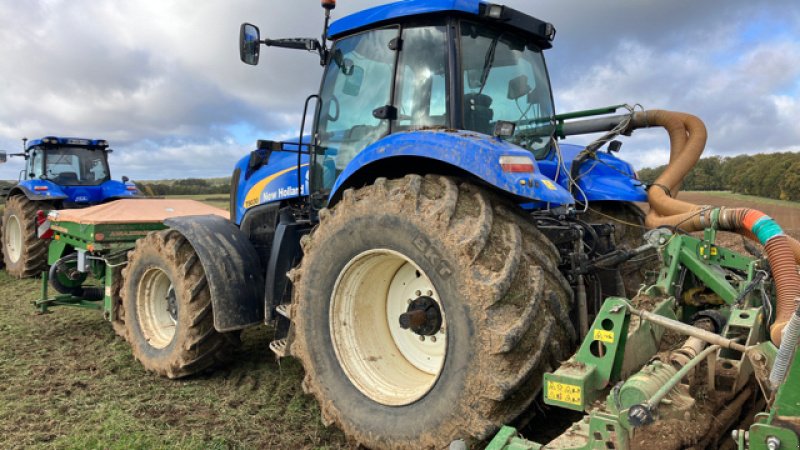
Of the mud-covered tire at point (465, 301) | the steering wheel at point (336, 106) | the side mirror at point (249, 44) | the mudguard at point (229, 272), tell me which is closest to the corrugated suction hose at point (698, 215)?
the mud-covered tire at point (465, 301)

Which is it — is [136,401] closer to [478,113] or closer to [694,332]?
[478,113]

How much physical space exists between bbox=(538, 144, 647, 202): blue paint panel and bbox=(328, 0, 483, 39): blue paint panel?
3.91 ft

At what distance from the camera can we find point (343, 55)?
3.91 m

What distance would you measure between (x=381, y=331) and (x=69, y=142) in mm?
10412

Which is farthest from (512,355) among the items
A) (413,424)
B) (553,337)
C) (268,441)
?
(268,441)

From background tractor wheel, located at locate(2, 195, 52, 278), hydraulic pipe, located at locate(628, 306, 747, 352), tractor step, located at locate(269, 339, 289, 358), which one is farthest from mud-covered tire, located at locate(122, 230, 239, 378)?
background tractor wheel, located at locate(2, 195, 52, 278)

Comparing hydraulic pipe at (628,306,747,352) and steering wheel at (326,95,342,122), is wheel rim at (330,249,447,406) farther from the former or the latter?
steering wheel at (326,95,342,122)

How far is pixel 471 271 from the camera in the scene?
2.44m

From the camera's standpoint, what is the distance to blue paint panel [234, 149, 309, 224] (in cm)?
430

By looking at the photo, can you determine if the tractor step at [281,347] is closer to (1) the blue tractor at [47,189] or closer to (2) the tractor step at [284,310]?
(2) the tractor step at [284,310]

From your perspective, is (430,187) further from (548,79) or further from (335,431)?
(548,79)

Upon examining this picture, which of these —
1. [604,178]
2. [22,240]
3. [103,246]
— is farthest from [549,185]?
[22,240]

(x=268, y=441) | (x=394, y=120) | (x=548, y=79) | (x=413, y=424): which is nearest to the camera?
(x=413, y=424)

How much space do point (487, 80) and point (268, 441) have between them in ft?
8.20
